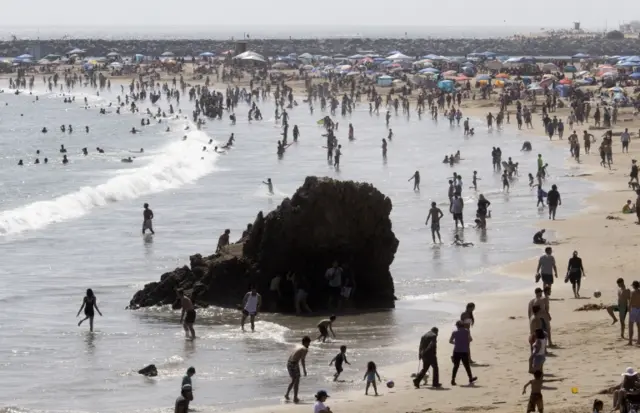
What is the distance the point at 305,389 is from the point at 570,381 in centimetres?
348

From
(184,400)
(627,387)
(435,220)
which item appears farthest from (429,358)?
(435,220)

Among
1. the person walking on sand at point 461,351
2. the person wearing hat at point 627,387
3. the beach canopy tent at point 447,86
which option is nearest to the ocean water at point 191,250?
the person walking on sand at point 461,351

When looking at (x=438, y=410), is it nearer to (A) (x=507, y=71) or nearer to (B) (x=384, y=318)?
(B) (x=384, y=318)

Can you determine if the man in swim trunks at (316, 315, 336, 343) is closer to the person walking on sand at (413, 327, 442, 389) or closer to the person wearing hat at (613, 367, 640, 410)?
the person walking on sand at (413, 327, 442, 389)

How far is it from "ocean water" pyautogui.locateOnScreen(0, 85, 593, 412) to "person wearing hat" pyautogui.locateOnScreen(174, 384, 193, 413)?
984mm

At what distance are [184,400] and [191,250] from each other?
1507cm

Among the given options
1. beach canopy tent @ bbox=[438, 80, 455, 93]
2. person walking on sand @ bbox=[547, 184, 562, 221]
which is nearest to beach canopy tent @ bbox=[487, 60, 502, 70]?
beach canopy tent @ bbox=[438, 80, 455, 93]

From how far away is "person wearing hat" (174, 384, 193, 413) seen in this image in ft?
48.1

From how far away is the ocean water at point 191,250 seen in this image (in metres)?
17.7

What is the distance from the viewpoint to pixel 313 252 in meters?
22.0

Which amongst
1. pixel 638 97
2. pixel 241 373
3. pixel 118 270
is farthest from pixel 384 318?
pixel 638 97

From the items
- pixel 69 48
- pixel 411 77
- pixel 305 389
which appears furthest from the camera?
pixel 69 48

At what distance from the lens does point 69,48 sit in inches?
5595

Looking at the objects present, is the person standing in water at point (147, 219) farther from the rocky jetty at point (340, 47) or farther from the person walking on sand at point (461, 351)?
the rocky jetty at point (340, 47)
